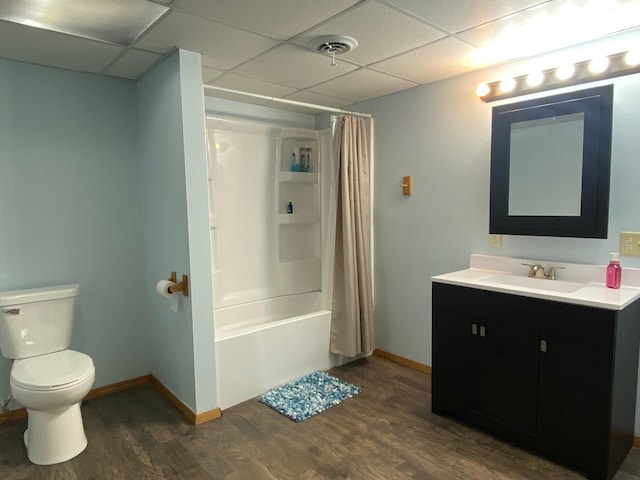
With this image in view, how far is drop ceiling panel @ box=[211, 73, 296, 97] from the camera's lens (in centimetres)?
276

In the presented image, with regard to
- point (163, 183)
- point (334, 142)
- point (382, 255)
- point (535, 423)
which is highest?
point (334, 142)

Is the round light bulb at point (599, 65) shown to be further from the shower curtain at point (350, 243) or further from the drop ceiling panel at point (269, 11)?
the shower curtain at point (350, 243)

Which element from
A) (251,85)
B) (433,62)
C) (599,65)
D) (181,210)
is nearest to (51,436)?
(181,210)

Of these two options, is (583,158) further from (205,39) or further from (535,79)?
(205,39)

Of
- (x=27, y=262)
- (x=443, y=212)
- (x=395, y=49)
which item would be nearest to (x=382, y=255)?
(x=443, y=212)

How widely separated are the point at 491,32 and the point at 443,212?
1.21 meters

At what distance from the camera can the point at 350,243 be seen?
10.2 ft

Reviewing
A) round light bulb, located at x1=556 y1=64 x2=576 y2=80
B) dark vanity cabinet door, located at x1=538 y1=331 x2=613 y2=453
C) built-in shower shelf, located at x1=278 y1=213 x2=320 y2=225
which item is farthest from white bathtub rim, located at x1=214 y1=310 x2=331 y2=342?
round light bulb, located at x1=556 y1=64 x2=576 y2=80

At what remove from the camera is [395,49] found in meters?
2.23

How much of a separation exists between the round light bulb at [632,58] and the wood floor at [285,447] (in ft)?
6.38

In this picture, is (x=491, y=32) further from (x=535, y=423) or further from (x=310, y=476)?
(x=310, y=476)

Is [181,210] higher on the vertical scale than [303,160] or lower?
lower

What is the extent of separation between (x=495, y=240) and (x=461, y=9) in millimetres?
1408

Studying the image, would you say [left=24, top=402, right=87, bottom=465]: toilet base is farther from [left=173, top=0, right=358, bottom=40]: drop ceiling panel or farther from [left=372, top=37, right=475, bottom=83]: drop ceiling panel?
[left=372, top=37, right=475, bottom=83]: drop ceiling panel
